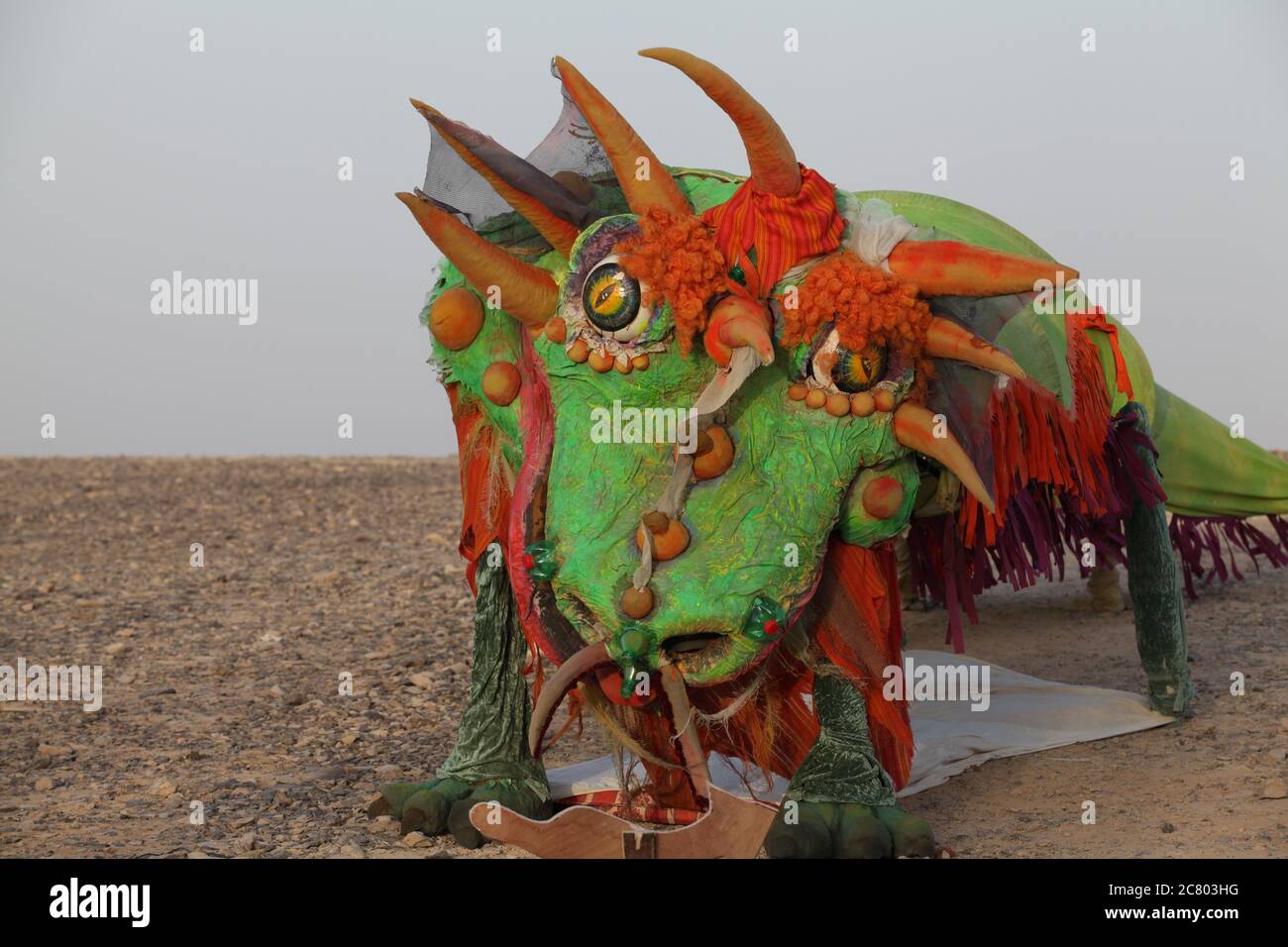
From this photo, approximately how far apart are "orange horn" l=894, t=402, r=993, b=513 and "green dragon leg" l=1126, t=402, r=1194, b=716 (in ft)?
6.82

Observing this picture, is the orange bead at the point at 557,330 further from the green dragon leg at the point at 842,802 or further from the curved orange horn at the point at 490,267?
the green dragon leg at the point at 842,802

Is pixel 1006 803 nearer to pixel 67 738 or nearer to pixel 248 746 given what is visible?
pixel 248 746

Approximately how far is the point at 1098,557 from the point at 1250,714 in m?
0.92

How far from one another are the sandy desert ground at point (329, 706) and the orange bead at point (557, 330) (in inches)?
59.1

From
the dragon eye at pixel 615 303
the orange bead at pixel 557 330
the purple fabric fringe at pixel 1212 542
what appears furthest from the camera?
the purple fabric fringe at pixel 1212 542

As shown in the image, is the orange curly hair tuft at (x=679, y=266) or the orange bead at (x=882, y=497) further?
the orange bead at (x=882, y=497)

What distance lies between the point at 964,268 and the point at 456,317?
1.42 meters

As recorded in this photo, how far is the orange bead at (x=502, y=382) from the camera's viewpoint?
4266mm

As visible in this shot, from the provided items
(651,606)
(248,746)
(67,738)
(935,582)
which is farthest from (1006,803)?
(67,738)

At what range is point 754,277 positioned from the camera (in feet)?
13.5

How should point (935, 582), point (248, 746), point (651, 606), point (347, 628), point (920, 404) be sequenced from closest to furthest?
point (651, 606) → point (920, 404) → point (248, 746) → point (935, 582) → point (347, 628)

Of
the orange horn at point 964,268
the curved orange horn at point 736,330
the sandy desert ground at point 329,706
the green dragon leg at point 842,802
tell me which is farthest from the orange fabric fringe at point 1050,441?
the sandy desert ground at point 329,706

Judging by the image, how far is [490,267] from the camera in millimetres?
4145

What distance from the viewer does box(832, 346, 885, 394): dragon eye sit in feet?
13.2
